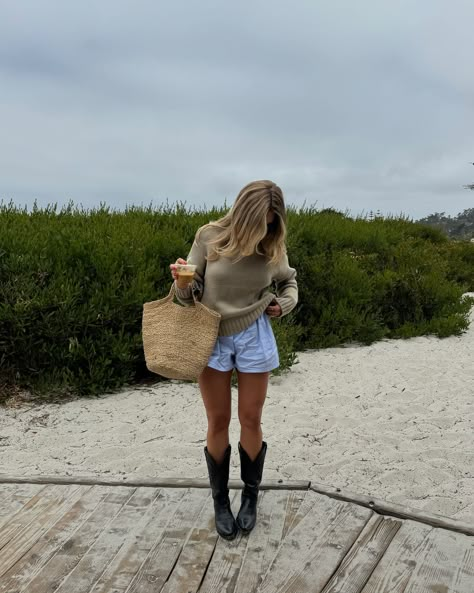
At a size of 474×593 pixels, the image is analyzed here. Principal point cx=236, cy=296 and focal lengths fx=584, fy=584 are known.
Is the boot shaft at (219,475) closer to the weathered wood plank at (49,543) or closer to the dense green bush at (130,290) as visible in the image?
the weathered wood plank at (49,543)

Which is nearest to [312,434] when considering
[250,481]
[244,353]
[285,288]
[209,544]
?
[250,481]

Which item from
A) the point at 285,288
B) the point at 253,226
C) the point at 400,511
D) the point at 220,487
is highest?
the point at 253,226

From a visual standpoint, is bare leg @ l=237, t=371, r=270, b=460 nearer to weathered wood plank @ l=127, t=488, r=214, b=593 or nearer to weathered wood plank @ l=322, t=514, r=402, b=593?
weathered wood plank @ l=127, t=488, r=214, b=593

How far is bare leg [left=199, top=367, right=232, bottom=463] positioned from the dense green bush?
335cm

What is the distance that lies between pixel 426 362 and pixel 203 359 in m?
5.89

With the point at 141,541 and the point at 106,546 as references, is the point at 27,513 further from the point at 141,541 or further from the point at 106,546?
the point at 141,541

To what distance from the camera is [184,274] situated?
9.18 feet

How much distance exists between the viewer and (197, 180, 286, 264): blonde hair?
2.78 meters

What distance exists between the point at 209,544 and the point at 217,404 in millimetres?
727

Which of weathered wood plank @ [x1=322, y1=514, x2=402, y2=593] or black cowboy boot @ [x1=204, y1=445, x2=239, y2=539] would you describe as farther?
black cowboy boot @ [x1=204, y1=445, x2=239, y2=539]

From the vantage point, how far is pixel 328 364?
25.2 ft

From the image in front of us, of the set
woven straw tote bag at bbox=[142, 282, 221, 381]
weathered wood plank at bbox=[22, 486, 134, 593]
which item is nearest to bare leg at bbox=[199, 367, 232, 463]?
woven straw tote bag at bbox=[142, 282, 221, 381]

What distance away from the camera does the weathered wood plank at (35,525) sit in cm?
295

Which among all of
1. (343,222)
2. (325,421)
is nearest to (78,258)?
(325,421)
